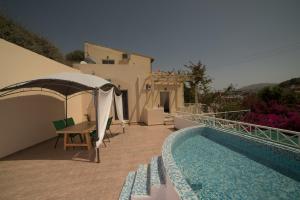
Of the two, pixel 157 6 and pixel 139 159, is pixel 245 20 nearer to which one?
pixel 157 6

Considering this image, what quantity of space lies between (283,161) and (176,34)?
13.8 metres

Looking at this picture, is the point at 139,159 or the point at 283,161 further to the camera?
the point at 139,159

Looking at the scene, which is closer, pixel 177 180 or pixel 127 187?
pixel 177 180

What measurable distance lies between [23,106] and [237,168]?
9.11 metres

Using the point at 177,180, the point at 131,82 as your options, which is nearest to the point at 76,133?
the point at 177,180

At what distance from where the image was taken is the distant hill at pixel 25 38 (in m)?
13.7

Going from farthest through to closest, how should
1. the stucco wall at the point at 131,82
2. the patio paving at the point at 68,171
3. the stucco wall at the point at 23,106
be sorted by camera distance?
the stucco wall at the point at 131,82 < the stucco wall at the point at 23,106 < the patio paving at the point at 68,171

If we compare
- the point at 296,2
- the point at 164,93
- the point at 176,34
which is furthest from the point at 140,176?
the point at 176,34

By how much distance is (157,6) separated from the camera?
13016mm

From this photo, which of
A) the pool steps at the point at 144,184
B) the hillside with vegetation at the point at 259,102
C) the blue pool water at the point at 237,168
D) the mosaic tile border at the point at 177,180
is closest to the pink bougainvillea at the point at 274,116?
the hillside with vegetation at the point at 259,102

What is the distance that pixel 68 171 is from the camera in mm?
5406

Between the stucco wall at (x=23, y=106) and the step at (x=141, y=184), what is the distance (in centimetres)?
579

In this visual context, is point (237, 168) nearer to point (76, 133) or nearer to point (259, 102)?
point (76, 133)

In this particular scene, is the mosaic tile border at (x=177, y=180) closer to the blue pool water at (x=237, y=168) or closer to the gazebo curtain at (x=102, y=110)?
the blue pool water at (x=237, y=168)
